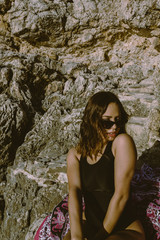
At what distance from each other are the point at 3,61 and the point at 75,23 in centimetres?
249

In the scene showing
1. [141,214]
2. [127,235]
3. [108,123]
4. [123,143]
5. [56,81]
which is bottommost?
[141,214]

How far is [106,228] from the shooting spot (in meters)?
1.59

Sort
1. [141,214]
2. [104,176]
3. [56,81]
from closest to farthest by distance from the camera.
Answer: [104,176], [141,214], [56,81]

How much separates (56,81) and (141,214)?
437 centimetres

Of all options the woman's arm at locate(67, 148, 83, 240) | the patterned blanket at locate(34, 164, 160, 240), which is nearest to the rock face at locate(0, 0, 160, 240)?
the patterned blanket at locate(34, 164, 160, 240)

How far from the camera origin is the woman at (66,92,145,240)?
1588 mm

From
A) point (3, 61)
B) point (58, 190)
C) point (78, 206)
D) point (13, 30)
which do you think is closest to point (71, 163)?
point (78, 206)

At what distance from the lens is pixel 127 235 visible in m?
1.54

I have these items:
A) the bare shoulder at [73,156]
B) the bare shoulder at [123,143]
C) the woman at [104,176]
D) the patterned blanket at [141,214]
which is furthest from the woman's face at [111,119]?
the patterned blanket at [141,214]

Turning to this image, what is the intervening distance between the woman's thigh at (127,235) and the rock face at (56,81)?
4.16 ft

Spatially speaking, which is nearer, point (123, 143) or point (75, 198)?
point (123, 143)

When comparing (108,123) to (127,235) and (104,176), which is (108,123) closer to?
(104,176)

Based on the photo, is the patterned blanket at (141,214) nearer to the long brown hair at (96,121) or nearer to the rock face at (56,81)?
the rock face at (56,81)

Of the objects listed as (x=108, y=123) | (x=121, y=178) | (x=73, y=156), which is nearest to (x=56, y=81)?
(x=73, y=156)
